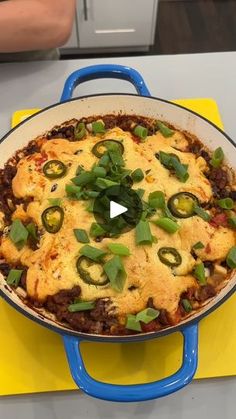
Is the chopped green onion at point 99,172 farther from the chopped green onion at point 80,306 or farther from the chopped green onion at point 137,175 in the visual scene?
the chopped green onion at point 80,306

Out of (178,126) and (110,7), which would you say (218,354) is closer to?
(178,126)

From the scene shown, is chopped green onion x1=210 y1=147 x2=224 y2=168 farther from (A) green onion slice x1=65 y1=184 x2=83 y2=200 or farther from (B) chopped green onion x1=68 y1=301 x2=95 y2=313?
(B) chopped green onion x1=68 y1=301 x2=95 y2=313

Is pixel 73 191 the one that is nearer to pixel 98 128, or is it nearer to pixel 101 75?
pixel 98 128

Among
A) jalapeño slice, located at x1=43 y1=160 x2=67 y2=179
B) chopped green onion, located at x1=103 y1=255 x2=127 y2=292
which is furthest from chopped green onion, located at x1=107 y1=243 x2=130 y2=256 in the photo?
jalapeño slice, located at x1=43 y1=160 x2=67 y2=179

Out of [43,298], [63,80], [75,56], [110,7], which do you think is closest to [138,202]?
[43,298]

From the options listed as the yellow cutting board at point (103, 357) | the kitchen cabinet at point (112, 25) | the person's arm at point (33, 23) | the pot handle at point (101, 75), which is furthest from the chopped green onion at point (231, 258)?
the kitchen cabinet at point (112, 25)

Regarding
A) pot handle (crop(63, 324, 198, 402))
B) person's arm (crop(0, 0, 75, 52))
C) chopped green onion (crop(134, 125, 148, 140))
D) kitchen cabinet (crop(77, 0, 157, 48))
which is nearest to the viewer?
pot handle (crop(63, 324, 198, 402))
